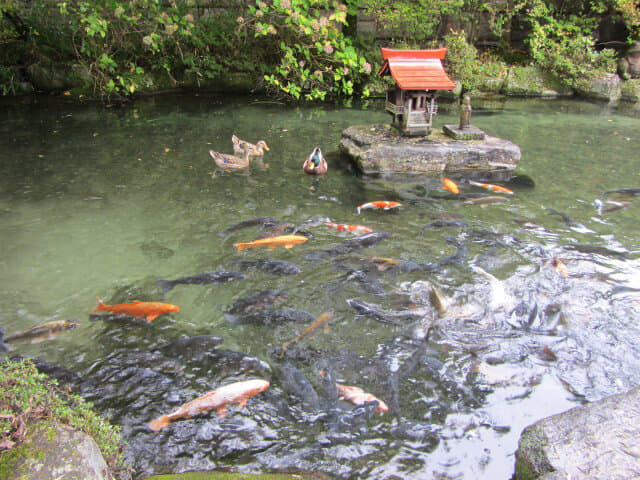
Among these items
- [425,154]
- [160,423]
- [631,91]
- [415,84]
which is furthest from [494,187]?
[631,91]

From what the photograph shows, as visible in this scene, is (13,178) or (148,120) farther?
(148,120)

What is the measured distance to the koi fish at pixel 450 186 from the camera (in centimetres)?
845

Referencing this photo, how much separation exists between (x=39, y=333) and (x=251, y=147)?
600 centimetres

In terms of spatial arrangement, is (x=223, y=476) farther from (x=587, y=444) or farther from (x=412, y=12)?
(x=412, y=12)

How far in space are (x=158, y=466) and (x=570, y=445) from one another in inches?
113

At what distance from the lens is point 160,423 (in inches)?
147

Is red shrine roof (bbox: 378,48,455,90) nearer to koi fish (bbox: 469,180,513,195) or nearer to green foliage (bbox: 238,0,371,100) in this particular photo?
koi fish (bbox: 469,180,513,195)

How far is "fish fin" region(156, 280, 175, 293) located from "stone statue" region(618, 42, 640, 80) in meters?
19.0

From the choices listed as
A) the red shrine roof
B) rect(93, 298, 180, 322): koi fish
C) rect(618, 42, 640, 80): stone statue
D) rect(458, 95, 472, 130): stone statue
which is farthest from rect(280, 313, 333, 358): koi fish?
rect(618, 42, 640, 80): stone statue

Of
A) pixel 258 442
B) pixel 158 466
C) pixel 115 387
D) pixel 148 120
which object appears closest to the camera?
pixel 158 466

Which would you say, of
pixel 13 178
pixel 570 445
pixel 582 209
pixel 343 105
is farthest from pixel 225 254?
pixel 343 105

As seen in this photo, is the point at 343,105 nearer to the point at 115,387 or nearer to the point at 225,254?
the point at 225,254

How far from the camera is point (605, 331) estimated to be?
16.1 ft

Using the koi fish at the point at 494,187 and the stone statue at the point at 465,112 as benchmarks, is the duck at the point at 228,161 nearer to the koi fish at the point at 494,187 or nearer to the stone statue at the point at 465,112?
the koi fish at the point at 494,187
